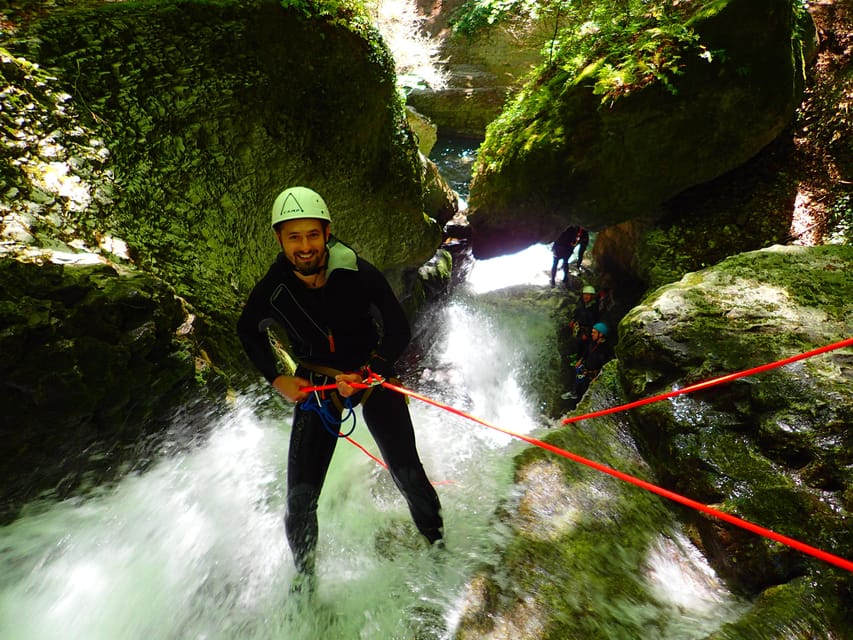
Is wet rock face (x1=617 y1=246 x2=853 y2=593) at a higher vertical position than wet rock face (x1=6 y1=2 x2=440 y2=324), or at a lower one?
lower

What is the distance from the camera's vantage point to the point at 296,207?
228 cm

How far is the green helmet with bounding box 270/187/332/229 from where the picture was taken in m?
2.26

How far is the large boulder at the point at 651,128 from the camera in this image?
6.03 meters

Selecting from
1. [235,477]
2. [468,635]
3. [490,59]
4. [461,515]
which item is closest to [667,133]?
[461,515]

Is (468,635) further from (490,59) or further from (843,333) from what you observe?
(490,59)

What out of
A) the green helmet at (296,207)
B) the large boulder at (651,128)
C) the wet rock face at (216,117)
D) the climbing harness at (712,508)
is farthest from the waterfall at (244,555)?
the large boulder at (651,128)

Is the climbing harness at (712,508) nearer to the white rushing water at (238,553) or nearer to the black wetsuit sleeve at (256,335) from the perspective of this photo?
the black wetsuit sleeve at (256,335)

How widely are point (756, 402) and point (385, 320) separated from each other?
3.22m

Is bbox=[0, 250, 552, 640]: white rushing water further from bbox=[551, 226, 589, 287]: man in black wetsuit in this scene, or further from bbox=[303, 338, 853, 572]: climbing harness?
Answer: bbox=[551, 226, 589, 287]: man in black wetsuit

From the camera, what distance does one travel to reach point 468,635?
2.20 m

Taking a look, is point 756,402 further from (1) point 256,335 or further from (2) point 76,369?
(2) point 76,369

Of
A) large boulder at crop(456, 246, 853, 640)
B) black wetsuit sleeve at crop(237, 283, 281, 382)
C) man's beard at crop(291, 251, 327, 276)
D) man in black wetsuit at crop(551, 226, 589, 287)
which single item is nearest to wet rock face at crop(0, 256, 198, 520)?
black wetsuit sleeve at crop(237, 283, 281, 382)

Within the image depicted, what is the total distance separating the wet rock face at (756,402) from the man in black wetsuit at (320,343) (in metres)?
2.29

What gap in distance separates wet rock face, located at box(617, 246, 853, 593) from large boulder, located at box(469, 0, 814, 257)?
2.91m
